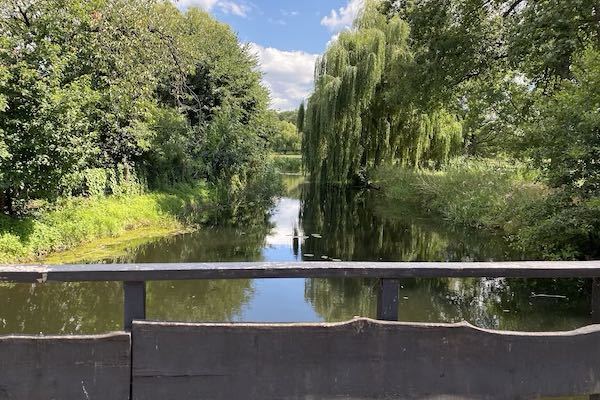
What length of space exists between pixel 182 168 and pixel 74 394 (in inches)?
561

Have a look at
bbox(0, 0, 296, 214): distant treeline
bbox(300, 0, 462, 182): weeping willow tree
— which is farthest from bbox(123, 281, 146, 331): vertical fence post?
bbox(300, 0, 462, 182): weeping willow tree

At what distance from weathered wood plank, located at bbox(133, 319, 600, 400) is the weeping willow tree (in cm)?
1827

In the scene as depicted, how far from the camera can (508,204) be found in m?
10.1

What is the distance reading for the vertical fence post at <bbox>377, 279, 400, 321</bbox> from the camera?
1992 mm

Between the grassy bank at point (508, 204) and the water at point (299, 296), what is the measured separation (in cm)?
75

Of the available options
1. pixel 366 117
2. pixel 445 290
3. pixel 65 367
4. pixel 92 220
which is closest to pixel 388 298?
pixel 65 367

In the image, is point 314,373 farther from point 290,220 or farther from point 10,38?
point 290,220

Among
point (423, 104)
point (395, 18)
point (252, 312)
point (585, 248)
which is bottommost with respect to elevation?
point (252, 312)

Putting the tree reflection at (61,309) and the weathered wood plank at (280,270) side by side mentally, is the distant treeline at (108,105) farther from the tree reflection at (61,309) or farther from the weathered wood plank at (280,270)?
the weathered wood plank at (280,270)

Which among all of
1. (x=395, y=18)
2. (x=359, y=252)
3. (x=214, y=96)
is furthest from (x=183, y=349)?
(x=395, y=18)

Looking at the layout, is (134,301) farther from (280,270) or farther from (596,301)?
(596,301)

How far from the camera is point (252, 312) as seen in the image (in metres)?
6.16

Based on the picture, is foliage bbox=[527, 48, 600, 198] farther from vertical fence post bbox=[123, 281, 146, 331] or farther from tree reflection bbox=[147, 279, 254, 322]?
vertical fence post bbox=[123, 281, 146, 331]

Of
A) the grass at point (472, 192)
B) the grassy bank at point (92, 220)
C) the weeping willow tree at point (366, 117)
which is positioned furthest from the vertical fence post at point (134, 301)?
the weeping willow tree at point (366, 117)
